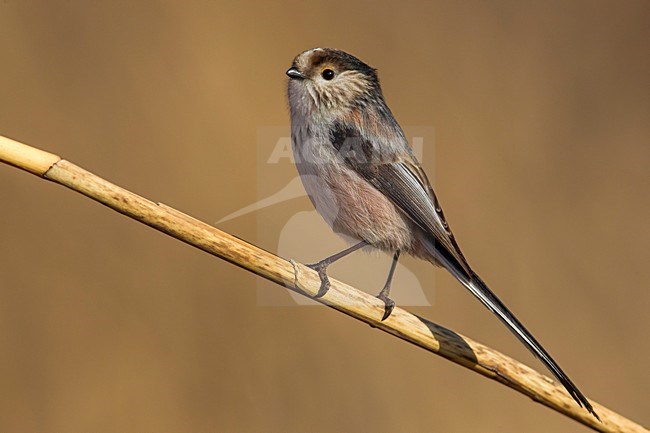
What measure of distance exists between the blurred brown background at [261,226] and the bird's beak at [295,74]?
380 mm

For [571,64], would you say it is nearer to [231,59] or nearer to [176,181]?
[231,59]

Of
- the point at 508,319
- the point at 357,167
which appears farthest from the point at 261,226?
the point at 508,319

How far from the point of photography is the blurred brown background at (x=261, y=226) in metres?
2.56

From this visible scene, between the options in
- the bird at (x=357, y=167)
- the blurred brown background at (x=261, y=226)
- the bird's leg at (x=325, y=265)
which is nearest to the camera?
the bird's leg at (x=325, y=265)

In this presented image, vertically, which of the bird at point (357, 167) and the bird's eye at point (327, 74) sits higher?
the bird's eye at point (327, 74)

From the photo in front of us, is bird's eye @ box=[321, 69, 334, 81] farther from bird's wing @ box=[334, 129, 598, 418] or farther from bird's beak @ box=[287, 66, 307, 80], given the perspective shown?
bird's wing @ box=[334, 129, 598, 418]

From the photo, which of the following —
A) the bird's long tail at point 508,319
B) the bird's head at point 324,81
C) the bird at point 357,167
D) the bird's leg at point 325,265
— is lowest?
the bird's long tail at point 508,319

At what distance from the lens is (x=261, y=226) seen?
106 inches

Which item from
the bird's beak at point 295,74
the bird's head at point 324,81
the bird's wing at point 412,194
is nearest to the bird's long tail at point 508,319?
the bird's wing at point 412,194

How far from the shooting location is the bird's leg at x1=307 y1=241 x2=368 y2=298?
64.4 inches

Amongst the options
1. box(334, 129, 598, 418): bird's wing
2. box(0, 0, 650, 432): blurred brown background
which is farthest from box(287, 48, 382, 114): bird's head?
box(0, 0, 650, 432): blurred brown background

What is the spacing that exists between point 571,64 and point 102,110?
2.05 metres

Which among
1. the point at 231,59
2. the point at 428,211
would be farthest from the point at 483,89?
the point at 428,211

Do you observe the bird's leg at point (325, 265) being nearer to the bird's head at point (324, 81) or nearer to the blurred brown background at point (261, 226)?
the blurred brown background at point (261, 226)
